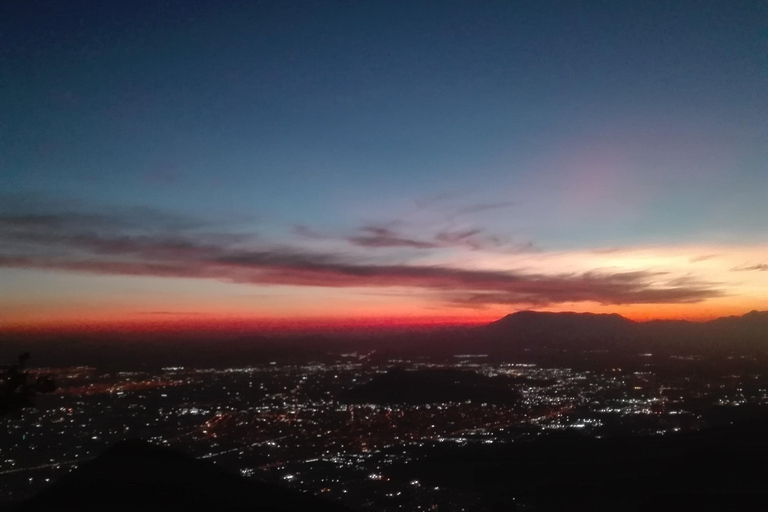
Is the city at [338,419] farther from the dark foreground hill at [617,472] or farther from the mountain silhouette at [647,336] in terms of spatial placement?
the mountain silhouette at [647,336]

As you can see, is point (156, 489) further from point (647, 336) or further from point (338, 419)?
point (647, 336)

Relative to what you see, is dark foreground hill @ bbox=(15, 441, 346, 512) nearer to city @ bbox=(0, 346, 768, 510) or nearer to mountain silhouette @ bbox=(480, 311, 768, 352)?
city @ bbox=(0, 346, 768, 510)

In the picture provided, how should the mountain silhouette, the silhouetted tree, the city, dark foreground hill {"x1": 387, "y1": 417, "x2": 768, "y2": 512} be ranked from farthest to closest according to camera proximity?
the mountain silhouette, the city, dark foreground hill {"x1": 387, "y1": 417, "x2": 768, "y2": 512}, the silhouetted tree

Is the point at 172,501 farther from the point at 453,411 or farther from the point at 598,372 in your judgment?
the point at 598,372

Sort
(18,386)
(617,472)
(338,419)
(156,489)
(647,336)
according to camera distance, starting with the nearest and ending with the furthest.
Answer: (156,489), (18,386), (617,472), (338,419), (647,336)

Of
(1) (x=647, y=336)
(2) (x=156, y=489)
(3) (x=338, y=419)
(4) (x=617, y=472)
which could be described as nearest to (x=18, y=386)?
(2) (x=156, y=489)

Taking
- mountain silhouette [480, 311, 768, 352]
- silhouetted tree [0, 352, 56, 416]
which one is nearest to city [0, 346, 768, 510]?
silhouetted tree [0, 352, 56, 416]

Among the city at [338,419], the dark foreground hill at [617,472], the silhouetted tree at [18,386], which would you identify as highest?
the silhouetted tree at [18,386]

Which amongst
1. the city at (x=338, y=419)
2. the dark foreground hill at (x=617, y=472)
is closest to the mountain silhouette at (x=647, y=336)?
the city at (x=338, y=419)

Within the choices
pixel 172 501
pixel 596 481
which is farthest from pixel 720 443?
pixel 172 501
